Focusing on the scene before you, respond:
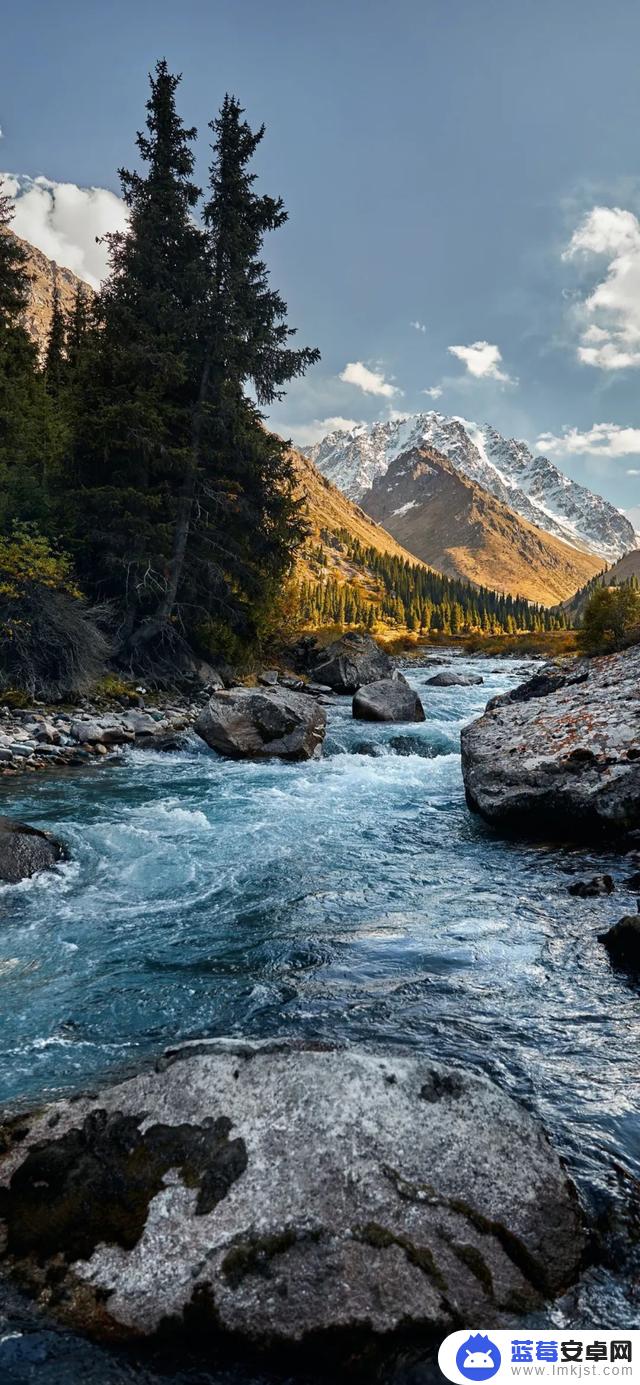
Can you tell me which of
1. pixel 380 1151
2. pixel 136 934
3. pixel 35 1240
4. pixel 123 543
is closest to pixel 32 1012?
pixel 136 934

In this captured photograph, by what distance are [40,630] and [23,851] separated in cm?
1217

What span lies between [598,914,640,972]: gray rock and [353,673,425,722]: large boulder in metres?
17.2

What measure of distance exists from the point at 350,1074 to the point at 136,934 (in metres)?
4.03

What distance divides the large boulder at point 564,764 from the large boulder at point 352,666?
1932cm

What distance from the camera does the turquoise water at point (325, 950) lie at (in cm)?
470

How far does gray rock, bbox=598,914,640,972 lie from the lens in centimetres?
612

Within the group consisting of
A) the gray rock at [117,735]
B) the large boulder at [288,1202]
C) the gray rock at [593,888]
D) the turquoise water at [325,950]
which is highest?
the gray rock at [117,735]

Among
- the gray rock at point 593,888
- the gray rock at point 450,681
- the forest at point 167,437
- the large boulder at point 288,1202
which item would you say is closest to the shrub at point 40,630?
→ the forest at point 167,437

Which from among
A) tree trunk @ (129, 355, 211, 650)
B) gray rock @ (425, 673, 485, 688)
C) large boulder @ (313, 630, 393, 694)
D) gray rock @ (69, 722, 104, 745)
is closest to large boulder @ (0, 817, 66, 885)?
gray rock @ (69, 722, 104, 745)

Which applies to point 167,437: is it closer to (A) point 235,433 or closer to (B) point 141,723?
(A) point 235,433

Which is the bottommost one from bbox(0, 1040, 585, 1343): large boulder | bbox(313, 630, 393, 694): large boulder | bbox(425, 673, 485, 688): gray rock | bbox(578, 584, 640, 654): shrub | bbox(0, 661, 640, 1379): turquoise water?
bbox(0, 661, 640, 1379): turquoise water

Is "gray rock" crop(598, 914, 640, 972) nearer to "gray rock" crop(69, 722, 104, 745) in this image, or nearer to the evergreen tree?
"gray rock" crop(69, 722, 104, 745)

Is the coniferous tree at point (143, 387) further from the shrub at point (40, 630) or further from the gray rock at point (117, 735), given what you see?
the gray rock at point (117, 735)

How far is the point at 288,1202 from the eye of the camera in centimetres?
304
